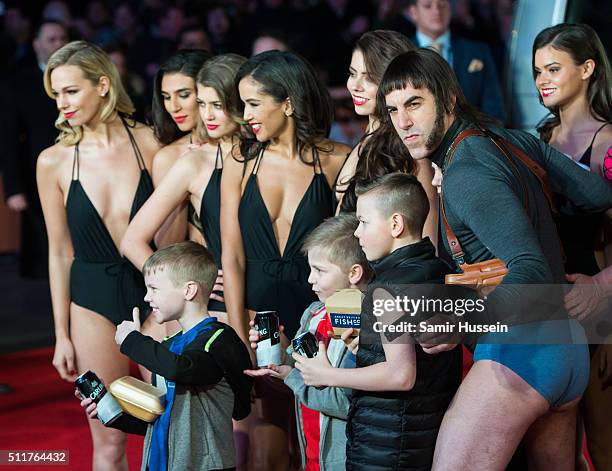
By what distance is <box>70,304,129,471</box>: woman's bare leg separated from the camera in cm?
406

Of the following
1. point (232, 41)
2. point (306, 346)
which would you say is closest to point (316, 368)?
point (306, 346)

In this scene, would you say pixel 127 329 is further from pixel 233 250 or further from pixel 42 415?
pixel 42 415

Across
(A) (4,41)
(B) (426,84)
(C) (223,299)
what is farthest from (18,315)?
(B) (426,84)

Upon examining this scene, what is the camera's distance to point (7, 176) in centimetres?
668

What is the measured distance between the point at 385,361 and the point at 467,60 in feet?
13.1

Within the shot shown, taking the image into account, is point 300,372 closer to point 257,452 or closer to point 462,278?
point 462,278

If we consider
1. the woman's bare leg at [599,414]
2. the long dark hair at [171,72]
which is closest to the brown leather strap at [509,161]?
the woman's bare leg at [599,414]

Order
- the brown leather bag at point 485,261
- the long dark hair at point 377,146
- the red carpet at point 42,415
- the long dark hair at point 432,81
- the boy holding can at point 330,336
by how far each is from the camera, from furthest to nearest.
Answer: the red carpet at point 42,415
the long dark hair at point 377,146
the boy holding can at point 330,336
the long dark hair at point 432,81
the brown leather bag at point 485,261

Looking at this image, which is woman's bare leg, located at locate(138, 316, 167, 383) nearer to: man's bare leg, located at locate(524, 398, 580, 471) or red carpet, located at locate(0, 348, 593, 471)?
red carpet, located at locate(0, 348, 593, 471)

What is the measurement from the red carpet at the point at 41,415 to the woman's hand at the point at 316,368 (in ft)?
5.94

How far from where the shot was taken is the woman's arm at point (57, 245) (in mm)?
4172

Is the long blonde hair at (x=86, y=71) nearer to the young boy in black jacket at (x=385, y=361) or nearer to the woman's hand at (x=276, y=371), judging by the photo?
the woman's hand at (x=276, y=371)

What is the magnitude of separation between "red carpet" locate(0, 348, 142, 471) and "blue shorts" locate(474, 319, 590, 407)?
2.32 meters

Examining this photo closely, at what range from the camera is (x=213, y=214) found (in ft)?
13.7
